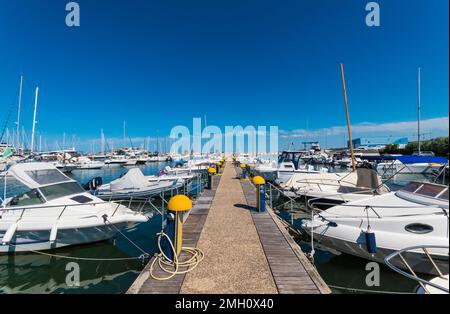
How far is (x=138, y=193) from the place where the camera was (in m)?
15.2

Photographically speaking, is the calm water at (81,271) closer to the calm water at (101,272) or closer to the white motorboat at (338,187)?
the calm water at (101,272)

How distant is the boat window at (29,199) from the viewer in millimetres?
7612

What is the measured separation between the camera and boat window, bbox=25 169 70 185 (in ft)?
26.4

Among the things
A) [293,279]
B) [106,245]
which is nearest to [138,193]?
[106,245]

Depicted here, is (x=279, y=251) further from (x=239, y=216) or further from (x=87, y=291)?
(x=87, y=291)

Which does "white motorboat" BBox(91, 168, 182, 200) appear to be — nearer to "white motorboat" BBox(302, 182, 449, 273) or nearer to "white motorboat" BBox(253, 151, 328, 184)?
"white motorboat" BBox(253, 151, 328, 184)

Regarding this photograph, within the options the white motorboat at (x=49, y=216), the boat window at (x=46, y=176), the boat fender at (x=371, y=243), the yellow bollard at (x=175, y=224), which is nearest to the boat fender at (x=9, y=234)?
the white motorboat at (x=49, y=216)

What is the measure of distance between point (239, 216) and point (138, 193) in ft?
32.2

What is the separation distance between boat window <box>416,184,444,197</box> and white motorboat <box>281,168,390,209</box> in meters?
3.74

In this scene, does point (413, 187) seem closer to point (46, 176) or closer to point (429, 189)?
point (429, 189)

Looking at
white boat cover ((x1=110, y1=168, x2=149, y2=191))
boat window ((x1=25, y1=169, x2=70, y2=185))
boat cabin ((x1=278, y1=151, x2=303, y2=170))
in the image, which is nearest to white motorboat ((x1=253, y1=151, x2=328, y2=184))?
boat cabin ((x1=278, y1=151, x2=303, y2=170))

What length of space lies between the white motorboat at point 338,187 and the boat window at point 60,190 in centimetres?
1019

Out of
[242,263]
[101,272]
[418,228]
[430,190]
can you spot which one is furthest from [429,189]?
[101,272]
